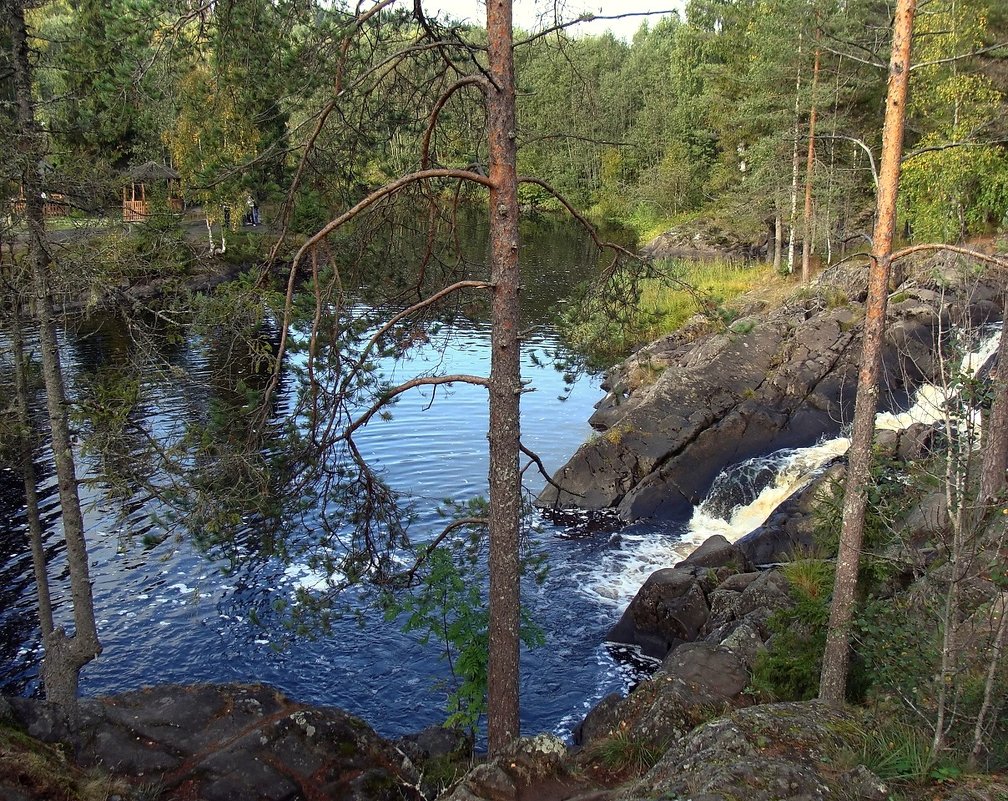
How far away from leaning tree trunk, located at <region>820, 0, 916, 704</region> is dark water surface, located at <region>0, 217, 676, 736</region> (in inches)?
129

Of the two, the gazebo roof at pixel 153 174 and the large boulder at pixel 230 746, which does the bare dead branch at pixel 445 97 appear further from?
the large boulder at pixel 230 746

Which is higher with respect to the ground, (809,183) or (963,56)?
(809,183)

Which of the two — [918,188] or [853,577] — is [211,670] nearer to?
[853,577]

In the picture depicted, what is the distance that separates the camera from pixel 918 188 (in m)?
29.8

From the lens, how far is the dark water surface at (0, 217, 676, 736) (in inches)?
451

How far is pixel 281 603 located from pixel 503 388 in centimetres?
362

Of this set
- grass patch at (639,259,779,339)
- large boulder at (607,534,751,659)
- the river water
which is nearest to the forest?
the river water

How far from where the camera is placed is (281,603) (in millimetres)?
8516

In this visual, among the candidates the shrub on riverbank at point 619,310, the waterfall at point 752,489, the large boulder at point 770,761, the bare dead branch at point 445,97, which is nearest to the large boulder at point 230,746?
the large boulder at point 770,761

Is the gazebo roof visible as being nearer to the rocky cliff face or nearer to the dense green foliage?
the dense green foliage

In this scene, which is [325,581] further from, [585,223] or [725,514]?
[725,514]

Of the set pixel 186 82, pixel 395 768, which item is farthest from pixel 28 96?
pixel 395 768

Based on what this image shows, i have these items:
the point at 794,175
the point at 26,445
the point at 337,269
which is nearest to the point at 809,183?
the point at 794,175

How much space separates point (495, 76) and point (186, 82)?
2.97m
